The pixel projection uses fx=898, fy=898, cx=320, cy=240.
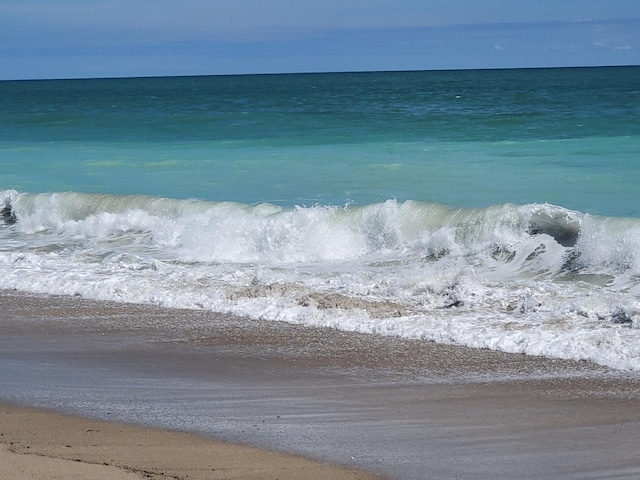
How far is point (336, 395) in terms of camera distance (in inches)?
236

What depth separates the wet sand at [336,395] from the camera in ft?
16.0

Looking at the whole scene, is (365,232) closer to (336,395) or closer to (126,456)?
(336,395)

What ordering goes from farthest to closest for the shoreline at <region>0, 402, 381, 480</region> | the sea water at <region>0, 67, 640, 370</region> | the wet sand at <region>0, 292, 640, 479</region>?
1. the sea water at <region>0, 67, 640, 370</region>
2. the wet sand at <region>0, 292, 640, 479</region>
3. the shoreline at <region>0, 402, 381, 480</region>

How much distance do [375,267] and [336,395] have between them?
4915 millimetres

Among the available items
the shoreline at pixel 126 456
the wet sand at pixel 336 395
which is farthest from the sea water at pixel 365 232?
the shoreline at pixel 126 456

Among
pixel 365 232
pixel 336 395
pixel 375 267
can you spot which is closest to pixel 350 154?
pixel 365 232

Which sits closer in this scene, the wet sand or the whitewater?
the wet sand

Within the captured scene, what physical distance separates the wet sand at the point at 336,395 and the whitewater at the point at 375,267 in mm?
551

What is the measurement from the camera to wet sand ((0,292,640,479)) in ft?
16.0

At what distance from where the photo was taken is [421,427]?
5.30 metres

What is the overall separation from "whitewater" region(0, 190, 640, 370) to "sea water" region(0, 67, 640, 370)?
26 mm

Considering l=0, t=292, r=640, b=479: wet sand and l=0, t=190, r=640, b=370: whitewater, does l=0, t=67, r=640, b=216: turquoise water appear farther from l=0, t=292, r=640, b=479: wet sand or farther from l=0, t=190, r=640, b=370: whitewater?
l=0, t=292, r=640, b=479: wet sand

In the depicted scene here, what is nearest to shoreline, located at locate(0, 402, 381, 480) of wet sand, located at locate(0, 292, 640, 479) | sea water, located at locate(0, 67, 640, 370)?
wet sand, located at locate(0, 292, 640, 479)

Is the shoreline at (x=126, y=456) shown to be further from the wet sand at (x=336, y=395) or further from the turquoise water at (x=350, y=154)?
the turquoise water at (x=350, y=154)
